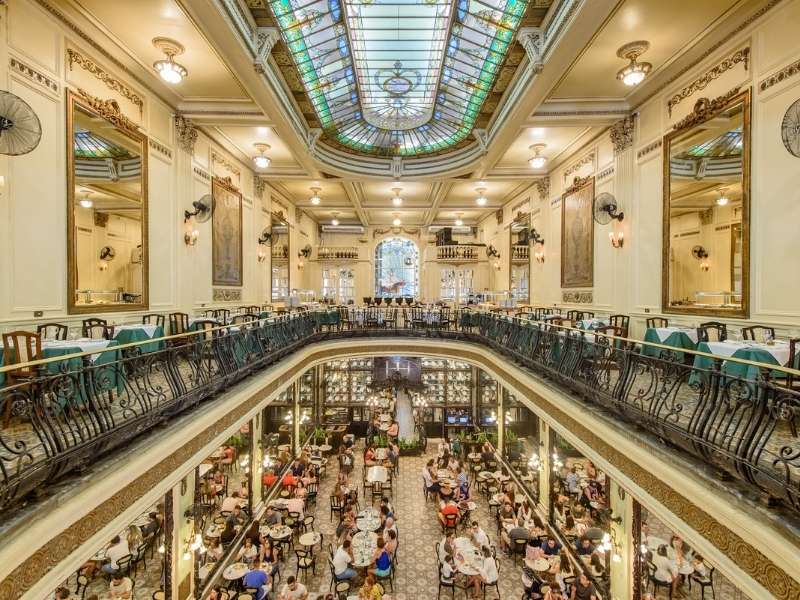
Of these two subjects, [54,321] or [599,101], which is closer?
[54,321]

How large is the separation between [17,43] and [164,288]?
397 centimetres

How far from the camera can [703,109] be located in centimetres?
603

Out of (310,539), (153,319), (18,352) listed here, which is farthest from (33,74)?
(310,539)

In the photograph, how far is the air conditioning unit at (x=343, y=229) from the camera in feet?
61.8

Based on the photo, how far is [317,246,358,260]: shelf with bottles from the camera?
58.5 feet

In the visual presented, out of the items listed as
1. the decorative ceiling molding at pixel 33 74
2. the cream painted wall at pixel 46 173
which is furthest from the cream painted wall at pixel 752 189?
the decorative ceiling molding at pixel 33 74

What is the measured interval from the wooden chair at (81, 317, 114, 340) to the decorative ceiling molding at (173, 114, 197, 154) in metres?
4.07

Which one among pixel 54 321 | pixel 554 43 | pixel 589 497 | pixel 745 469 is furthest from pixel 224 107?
pixel 589 497

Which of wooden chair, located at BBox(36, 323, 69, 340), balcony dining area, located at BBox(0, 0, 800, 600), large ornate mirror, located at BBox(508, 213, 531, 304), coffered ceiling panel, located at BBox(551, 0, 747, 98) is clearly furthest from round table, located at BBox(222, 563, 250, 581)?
large ornate mirror, located at BBox(508, 213, 531, 304)

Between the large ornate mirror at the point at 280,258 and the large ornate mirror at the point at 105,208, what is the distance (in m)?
5.54

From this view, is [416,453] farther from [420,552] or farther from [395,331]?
[420,552]

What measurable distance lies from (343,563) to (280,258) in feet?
32.0

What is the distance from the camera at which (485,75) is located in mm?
7840

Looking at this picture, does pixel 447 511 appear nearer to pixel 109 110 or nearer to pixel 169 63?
pixel 169 63
